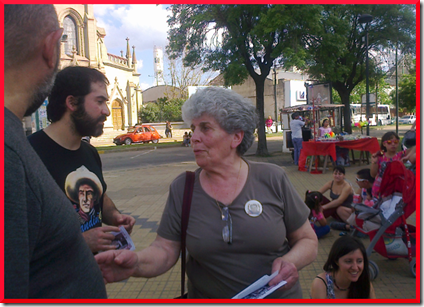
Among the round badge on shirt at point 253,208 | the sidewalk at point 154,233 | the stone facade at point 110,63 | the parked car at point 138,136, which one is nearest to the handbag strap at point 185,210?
the round badge on shirt at point 253,208

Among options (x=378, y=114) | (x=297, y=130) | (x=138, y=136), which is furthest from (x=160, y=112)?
(x=297, y=130)

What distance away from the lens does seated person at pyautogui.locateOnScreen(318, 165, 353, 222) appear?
17.8ft

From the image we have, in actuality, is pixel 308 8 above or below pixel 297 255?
above

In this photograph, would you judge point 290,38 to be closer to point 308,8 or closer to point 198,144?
point 308,8

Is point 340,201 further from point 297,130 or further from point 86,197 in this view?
point 297,130

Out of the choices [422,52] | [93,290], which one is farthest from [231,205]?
[422,52]

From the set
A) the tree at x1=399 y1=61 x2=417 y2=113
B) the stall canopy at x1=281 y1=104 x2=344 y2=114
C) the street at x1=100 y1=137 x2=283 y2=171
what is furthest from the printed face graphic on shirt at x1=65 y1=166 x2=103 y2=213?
the stall canopy at x1=281 y1=104 x2=344 y2=114

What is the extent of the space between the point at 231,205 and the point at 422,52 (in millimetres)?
1218

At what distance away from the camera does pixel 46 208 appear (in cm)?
98

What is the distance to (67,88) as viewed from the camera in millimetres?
1985

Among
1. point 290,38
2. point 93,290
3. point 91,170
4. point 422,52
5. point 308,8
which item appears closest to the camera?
point 93,290

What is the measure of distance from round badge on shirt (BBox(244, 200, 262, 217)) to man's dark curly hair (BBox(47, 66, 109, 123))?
1.10 m

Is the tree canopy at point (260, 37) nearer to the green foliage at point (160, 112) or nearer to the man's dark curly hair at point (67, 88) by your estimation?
the man's dark curly hair at point (67, 88)

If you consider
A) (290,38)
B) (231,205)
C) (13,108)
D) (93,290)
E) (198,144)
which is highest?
(290,38)
